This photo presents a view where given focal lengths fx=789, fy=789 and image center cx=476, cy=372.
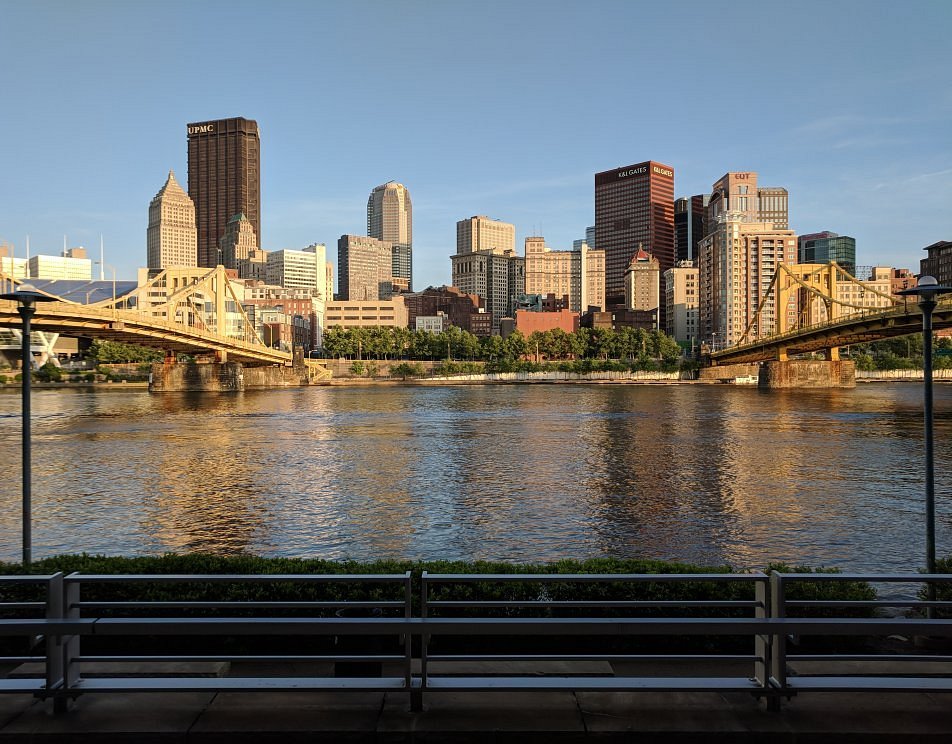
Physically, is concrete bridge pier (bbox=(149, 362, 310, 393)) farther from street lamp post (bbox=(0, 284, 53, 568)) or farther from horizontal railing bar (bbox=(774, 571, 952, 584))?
horizontal railing bar (bbox=(774, 571, 952, 584))

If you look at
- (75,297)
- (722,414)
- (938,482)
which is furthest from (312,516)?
(75,297)

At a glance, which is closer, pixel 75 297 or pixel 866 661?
pixel 866 661

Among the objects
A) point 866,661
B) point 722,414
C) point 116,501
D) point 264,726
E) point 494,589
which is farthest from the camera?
point 722,414

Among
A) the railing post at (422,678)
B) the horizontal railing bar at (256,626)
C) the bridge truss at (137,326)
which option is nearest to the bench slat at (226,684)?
the railing post at (422,678)

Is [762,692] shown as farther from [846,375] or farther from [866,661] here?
[846,375]

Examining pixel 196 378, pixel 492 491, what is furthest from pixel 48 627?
pixel 196 378

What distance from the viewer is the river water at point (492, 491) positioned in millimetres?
19453

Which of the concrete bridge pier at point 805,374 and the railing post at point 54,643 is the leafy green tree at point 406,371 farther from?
the railing post at point 54,643

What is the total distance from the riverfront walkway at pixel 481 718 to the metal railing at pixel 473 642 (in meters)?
0.14

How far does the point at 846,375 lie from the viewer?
137625 mm

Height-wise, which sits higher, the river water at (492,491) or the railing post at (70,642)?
the railing post at (70,642)

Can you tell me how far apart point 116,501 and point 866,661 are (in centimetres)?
2528

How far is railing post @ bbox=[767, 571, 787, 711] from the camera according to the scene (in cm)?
658

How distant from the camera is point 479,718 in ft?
21.0
